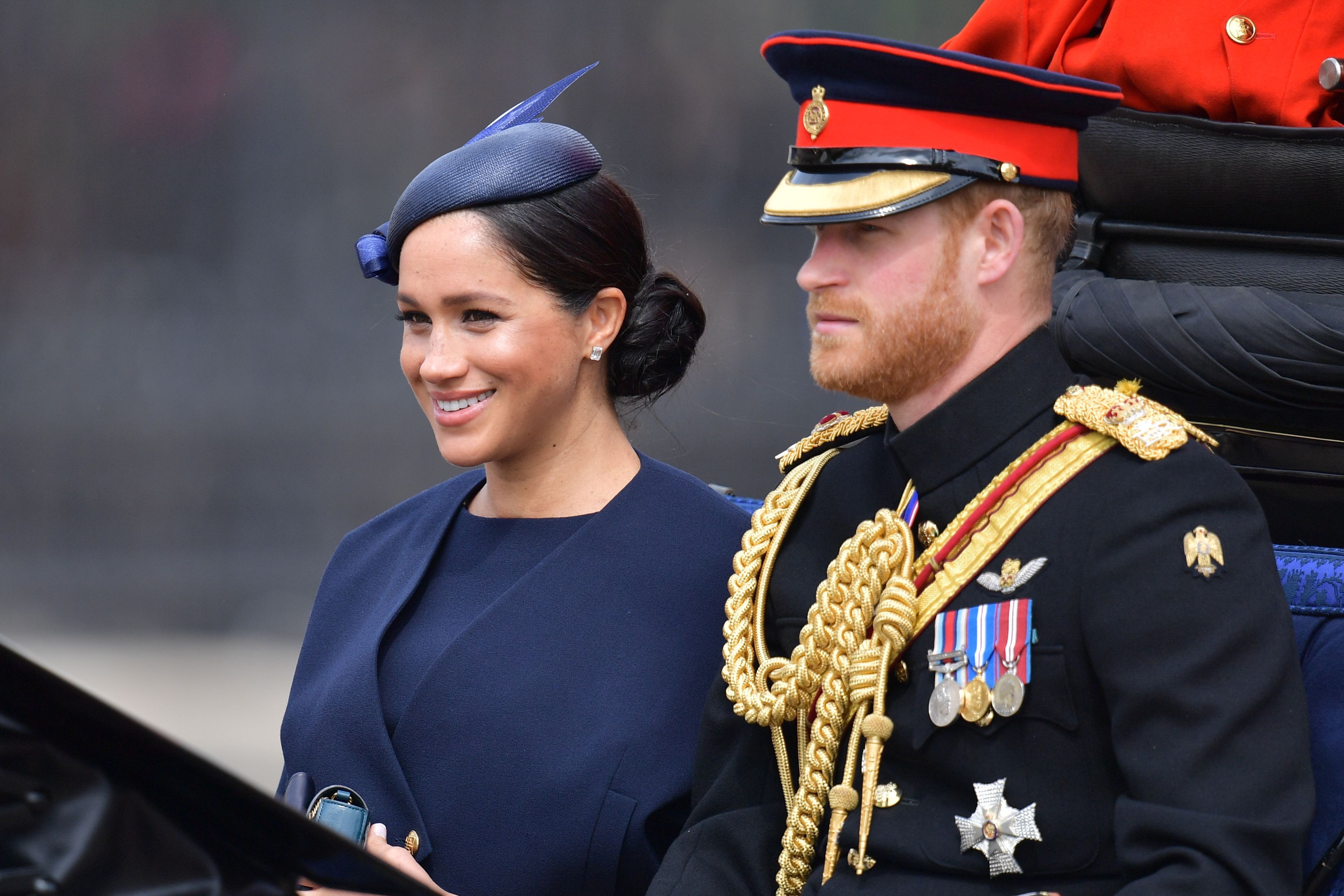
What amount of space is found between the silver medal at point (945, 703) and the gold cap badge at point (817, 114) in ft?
2.02

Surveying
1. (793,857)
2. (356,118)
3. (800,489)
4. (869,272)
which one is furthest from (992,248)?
(356,118)

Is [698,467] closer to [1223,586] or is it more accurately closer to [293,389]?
[293,389]

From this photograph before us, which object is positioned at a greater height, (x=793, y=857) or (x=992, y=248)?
(x=992, y=248)

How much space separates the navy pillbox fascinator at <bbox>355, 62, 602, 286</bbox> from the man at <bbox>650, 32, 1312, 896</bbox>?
0.44 meters

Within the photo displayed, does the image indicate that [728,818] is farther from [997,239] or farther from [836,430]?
[997,239]

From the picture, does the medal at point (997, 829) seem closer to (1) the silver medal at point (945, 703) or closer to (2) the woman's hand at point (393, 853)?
(1) the silver medal at point (945, 703)

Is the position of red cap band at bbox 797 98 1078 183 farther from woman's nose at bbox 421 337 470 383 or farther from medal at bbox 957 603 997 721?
woman's nose at bbox 421 337 470 383

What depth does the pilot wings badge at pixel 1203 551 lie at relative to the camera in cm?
140

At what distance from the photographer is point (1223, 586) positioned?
139 cm

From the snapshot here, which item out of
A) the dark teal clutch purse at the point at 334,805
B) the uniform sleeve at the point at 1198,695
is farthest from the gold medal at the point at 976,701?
the dark teal clutch purse at the point at 334,805

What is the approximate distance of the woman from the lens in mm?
1879

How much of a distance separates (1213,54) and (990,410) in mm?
575

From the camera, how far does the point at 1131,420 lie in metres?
1.54

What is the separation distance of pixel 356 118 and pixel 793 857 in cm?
345
